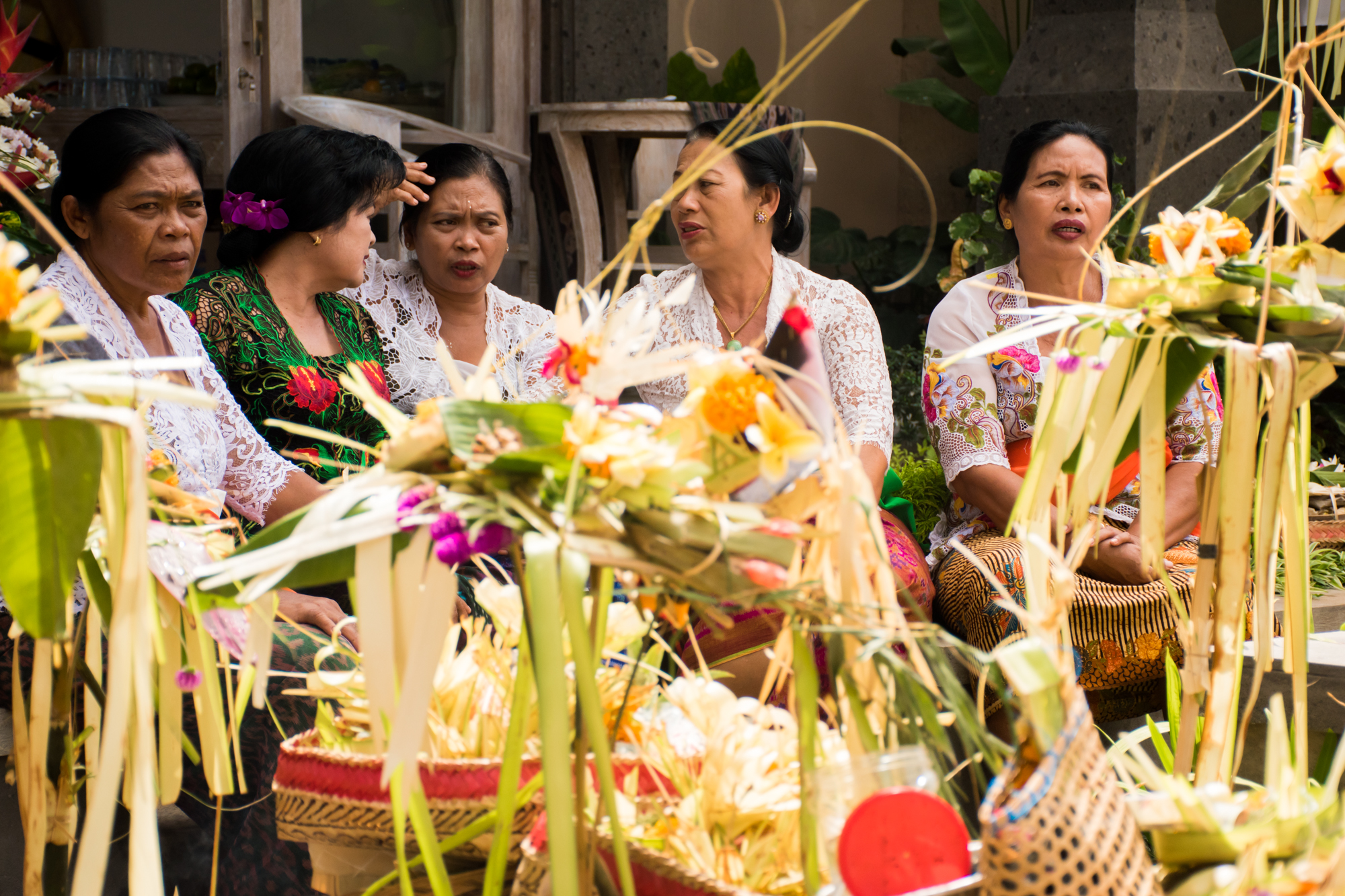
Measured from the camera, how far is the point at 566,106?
3504mm

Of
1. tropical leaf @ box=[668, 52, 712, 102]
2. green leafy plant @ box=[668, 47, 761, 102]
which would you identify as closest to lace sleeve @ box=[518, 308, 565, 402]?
green leafy plant @ box=[668, 47, 761, 102]

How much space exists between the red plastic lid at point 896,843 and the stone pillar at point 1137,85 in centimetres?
337

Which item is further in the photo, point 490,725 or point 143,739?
point 490,725

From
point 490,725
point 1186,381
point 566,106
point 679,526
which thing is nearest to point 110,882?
point 490,725

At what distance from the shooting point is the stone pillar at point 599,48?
3811mm

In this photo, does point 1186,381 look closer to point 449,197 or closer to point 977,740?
point 977,740

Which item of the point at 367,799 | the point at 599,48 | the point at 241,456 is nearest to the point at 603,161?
the point at 599,48

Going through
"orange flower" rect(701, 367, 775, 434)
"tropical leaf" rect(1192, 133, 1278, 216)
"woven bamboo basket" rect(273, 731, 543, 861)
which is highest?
"tropical leaf" rect(1192, 133, 1278, 216)

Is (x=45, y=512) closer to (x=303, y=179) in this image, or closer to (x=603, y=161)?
(x=303, y=179)

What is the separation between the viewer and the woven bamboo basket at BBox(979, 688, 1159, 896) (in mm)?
630

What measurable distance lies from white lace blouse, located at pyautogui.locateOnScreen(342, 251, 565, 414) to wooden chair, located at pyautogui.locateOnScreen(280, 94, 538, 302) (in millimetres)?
327

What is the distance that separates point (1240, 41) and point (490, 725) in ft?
21.2

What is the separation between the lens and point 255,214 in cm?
238

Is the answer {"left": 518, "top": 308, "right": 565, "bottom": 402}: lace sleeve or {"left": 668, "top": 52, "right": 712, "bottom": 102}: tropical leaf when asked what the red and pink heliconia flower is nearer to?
{"left": 518, "top": 308, "right": 565, "bottom": 402}: lace sleeve
